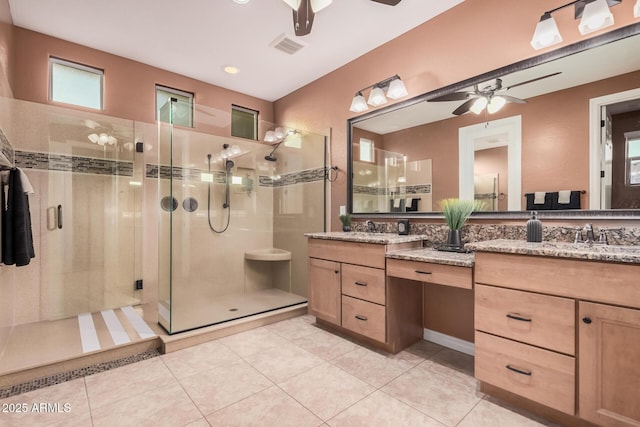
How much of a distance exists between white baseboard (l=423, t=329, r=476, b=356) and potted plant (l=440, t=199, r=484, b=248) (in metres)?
0.81

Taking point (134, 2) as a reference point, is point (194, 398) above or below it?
below

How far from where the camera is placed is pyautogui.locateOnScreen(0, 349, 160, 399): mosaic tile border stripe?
1.80 meters

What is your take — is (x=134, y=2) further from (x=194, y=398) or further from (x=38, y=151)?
(x=194, y=398)

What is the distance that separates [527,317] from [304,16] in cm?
207

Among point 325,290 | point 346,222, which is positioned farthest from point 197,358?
point 346,222

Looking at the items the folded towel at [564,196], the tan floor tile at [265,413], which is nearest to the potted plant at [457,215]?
the folded towel at [564,196]

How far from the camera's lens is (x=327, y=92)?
3.46m

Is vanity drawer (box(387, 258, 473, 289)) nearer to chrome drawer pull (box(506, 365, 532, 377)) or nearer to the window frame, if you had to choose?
chrome drawer pull (box(506, 365, 532, 377))

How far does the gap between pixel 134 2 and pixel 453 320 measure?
11.8 ft

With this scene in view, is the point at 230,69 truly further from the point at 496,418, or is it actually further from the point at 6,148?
the point at 496,418

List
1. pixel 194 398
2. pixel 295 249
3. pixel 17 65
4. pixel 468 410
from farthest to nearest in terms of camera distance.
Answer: pixel 295 249, pixel 17 65, pixel 194 398, pixel 468 410

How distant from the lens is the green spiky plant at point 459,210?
7.08 feet

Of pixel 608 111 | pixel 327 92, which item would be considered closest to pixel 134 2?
pixel 327 92

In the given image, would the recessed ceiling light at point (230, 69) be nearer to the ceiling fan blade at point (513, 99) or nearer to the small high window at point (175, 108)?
the small high window at point (175, 108)
